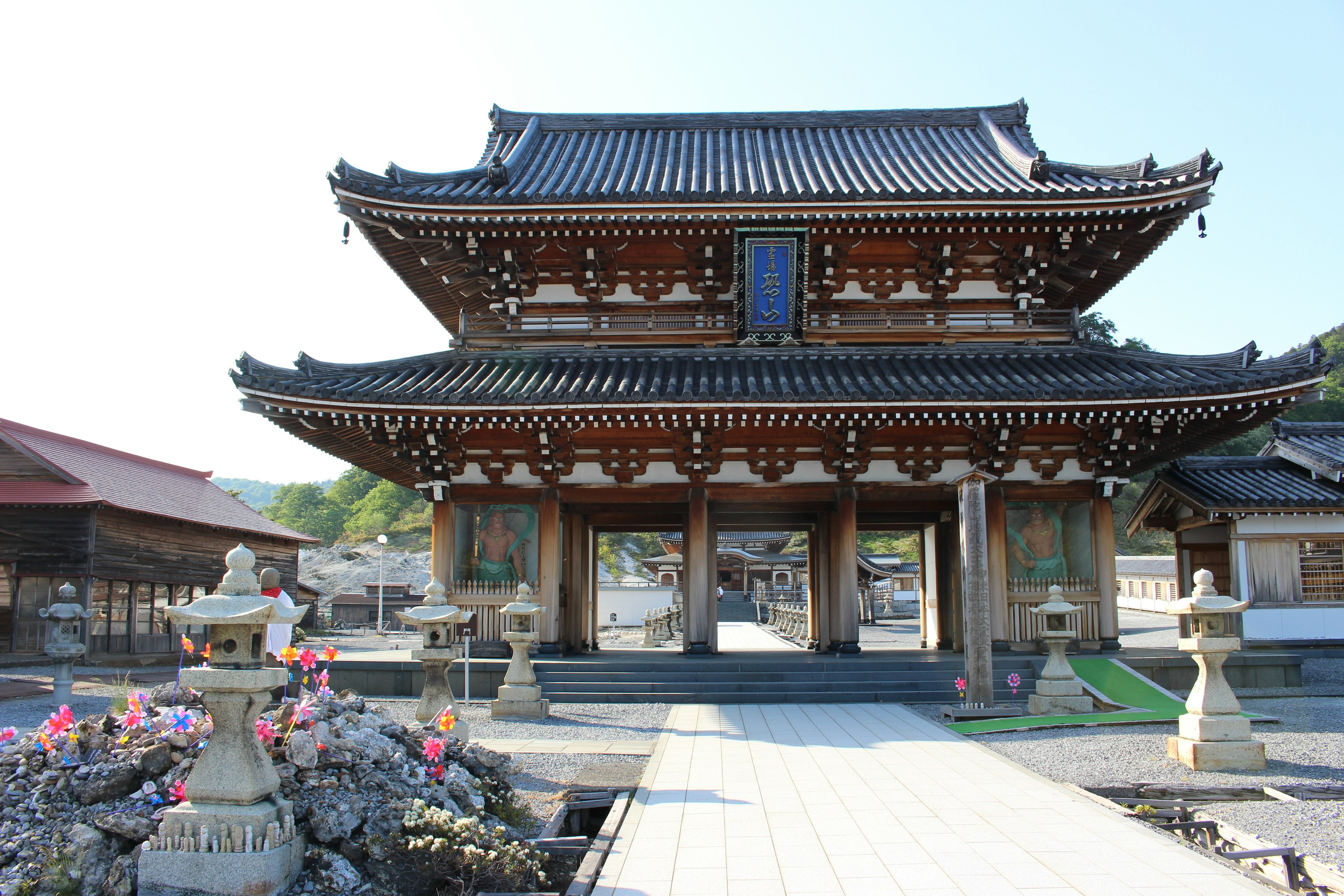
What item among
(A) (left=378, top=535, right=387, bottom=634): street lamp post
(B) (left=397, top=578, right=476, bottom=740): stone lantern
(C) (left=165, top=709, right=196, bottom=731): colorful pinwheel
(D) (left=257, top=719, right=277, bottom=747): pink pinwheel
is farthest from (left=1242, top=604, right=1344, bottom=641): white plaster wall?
(A) (left=378, top=535, right=387, bottom=634): street lamp post

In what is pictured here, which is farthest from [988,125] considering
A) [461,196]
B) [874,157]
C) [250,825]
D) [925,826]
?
[250,825]

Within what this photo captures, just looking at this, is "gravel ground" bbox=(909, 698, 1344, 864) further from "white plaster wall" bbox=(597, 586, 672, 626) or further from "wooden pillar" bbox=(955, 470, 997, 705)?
"white plaster wall" bbox=(597, 586, 672, 626)

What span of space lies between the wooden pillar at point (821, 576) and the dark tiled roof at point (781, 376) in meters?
3.38

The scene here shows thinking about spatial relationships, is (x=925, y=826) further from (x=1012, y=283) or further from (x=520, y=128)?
(x=520, y=128)

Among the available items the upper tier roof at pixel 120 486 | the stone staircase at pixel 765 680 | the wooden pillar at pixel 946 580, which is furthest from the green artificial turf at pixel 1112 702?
the upper tier roof at pixel 120 486

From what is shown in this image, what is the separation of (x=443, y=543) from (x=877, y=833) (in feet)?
34.5

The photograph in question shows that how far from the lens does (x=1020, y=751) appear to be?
9367 millimetres

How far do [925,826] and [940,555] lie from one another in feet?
39.2

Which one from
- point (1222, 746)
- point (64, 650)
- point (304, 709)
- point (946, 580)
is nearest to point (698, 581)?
point (946, 580)

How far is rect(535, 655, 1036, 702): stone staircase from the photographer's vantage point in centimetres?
1312

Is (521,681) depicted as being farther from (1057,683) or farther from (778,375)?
(1057,683)

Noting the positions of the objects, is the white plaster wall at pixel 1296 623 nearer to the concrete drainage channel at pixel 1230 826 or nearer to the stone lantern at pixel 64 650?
the concrete drainage channel at pixel 1230 826

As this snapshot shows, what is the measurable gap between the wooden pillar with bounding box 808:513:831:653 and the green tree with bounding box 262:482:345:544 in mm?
60235

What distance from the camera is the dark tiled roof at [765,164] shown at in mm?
14352
